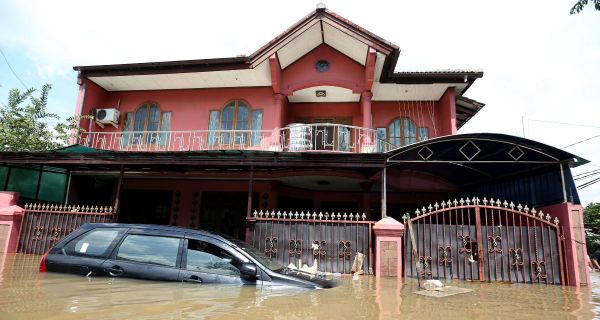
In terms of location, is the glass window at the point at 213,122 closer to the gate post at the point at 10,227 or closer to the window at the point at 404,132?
the gate post at the point at 10,227

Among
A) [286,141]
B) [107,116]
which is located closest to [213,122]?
[286,141]

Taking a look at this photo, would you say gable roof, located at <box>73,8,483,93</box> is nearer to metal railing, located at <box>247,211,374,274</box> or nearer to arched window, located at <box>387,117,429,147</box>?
arched window, located at <box>387,117,429,147</box>

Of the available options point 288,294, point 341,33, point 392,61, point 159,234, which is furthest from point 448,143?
point 159,234

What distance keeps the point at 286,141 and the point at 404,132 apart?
459cm

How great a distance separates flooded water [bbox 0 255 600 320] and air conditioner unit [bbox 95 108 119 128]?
9906 mm

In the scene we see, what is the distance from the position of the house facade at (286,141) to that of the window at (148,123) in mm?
47

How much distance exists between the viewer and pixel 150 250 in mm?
4758

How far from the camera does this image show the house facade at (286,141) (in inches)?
419

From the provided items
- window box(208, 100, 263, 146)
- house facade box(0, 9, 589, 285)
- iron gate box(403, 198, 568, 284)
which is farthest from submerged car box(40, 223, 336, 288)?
window box(208, 100, 263, 146)

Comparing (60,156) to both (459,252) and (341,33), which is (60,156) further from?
(459,252)

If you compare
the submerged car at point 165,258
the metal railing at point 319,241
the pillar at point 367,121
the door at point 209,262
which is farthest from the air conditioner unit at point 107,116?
the door at point 209,262

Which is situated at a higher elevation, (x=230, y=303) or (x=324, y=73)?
(x=324, y=73)

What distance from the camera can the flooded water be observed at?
135 inches

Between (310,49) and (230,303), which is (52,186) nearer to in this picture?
(310,49)
